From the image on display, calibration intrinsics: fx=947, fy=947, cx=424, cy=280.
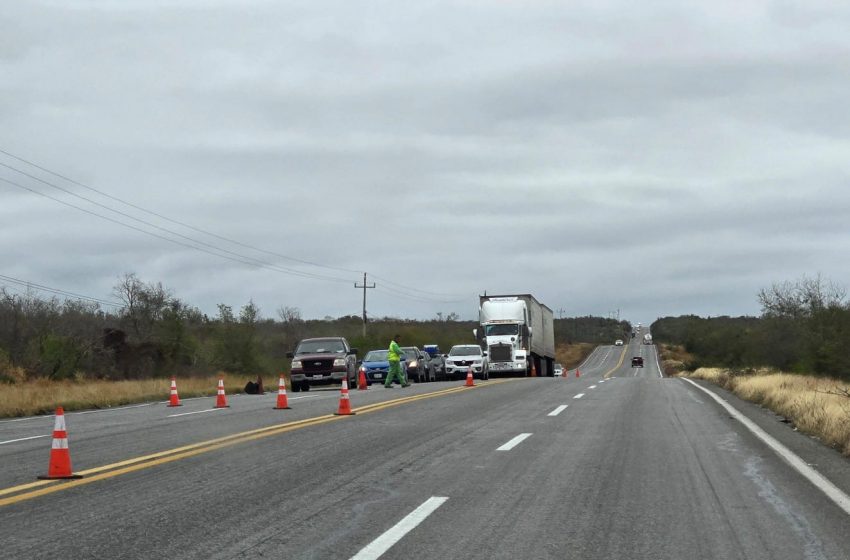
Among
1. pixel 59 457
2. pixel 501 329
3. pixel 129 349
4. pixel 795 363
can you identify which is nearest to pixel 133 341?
pixel 129 349

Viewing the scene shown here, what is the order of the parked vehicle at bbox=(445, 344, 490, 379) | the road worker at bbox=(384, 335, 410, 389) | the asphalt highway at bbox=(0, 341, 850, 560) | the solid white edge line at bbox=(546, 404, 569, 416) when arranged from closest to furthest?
1. the asphalt highway at bbox=(0, 341, 850, 560)
2. the solid white edge line at bbox=(546, 404, 569, 416)
3. the road worker at bbox=(384, 335, 410, 389)
4. the parked vehicle at bbox=(445, 344, 490, 379)

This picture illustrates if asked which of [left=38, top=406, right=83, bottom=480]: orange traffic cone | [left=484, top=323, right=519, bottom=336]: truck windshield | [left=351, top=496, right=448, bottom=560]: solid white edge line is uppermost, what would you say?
[left=484, top=323, right=519, bottom=336]: truck windshield

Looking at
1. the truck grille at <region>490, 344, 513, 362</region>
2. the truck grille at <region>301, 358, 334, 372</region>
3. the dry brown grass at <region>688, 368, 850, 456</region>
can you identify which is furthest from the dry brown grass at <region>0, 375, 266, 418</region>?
the truck grille at <region>490, 344, 513, 362</region>

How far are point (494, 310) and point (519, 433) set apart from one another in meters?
35.1

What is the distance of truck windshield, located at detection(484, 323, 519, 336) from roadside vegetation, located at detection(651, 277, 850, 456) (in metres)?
10.1

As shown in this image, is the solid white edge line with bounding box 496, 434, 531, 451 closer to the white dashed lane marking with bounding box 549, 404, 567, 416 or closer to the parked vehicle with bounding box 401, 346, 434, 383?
the white dashed lane marking with bounding box 549, 404, 567, 416

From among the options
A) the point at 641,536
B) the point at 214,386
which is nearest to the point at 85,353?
the point at 214,386

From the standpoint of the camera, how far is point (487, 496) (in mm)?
8703

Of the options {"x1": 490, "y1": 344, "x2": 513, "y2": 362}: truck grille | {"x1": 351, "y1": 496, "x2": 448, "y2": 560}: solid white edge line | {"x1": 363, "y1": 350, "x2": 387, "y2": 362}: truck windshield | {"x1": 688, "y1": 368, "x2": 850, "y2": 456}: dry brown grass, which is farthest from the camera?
{"x1": 490, "y1": 344, "x2": 513, "y2": 362}: truck grille

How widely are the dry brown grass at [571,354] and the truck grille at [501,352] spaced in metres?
84.5

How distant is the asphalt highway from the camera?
6684mm

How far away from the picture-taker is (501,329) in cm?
4934

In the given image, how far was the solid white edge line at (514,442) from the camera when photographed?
12.5 meters

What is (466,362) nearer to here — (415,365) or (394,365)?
(415,365)
